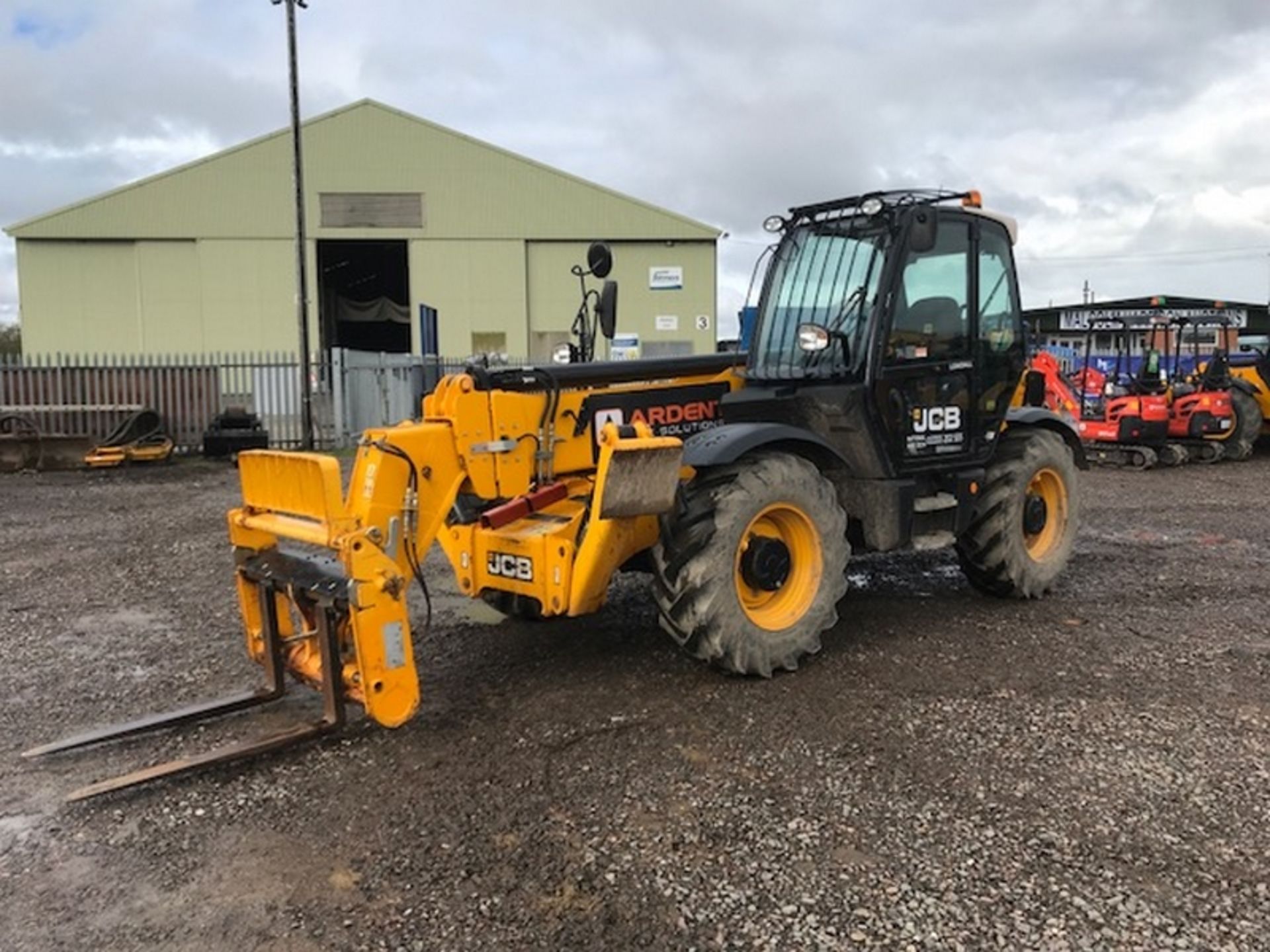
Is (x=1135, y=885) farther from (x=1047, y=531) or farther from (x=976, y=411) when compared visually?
(x=1047, y=531)

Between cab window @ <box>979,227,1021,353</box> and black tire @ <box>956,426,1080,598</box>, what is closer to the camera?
cab window @ <box>979,227,1021,353</box>

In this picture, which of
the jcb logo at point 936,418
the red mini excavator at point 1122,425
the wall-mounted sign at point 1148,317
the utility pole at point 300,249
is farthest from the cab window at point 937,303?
the utility pole at point 300,249

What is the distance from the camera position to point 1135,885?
325cm

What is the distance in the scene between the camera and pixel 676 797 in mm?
3889

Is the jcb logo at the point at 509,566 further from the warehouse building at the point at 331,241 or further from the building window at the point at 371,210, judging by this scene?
the building window at the point at 371,210

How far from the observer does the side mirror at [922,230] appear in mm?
5559

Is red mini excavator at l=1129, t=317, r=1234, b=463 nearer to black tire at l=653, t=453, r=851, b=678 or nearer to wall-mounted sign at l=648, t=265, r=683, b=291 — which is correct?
black tire at l=653, t=453, r=851, b=678

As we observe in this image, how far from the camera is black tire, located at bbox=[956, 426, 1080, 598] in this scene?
6516 millimetres

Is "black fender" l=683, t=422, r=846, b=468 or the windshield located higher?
the windshield

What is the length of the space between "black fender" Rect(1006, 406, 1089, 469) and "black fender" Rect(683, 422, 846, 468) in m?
1.83

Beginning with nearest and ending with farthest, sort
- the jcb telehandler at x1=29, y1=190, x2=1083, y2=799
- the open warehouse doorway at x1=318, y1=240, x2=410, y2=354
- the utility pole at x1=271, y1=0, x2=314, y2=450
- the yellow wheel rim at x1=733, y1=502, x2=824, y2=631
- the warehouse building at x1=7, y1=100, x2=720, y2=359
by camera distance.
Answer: the jcb telehandler at x1=29, y1=190, x2=1083, y2=799 < the yellow wheel rim at x1=733, y1=502, x2=824, y2=631 < the utility pole at x1=271, y1=0, x2=314, y2=450 < the warehouse building at x1=7, y1=100, x2=720, y2=359 < the open warehouse doorway at x1=318, y1=240, x2=410, y2=354

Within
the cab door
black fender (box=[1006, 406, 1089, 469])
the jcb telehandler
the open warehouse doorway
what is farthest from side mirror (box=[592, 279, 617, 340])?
the open warehouse doorway

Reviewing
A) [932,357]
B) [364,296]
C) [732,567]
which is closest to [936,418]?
[932,357]

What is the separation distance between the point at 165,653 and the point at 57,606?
1738 millimetres
